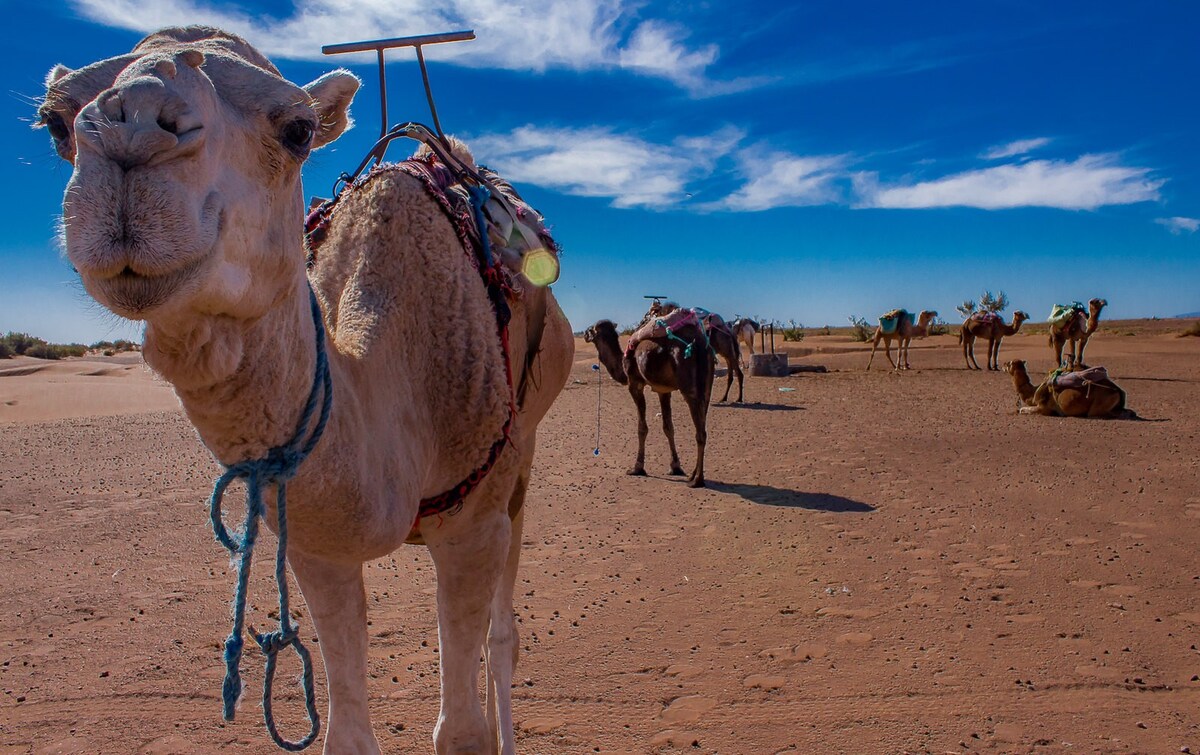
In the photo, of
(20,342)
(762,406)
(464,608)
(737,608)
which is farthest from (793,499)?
(20,342)

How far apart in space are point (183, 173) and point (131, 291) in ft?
0.68

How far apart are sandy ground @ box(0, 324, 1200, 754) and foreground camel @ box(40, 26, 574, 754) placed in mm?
1303

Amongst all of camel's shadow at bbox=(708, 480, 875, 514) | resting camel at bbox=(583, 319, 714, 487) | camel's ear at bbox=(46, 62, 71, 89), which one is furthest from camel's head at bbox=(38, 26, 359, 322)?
resting camel at bbox=(583, 319, 714, 487)

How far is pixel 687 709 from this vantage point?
3.87 meters

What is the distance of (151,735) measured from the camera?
11.9ft

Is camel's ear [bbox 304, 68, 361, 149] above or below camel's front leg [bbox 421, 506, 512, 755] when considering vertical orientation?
above

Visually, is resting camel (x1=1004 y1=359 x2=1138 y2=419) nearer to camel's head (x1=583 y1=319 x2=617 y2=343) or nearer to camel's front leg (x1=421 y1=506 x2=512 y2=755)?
camel's head (x1=583 y1=319 x2=617 y2=343)

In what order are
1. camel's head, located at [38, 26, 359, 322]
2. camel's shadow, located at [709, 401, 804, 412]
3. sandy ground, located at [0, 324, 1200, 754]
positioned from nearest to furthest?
1. camel's head, located at [38, 26, 359, 322]
2. sandy ground, located at [0, 324, 1200, 754]
3. camel's shadow, located at [709, 401, 804, 412]

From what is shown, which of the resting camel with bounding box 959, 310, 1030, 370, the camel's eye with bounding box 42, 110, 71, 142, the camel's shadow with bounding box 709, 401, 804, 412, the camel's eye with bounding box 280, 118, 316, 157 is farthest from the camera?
the resting camel with bounding box 959, 310, 1030, 370

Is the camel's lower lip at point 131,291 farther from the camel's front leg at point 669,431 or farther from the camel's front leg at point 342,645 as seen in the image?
the camel's front leg at point 669,431

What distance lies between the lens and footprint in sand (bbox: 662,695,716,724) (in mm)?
3779

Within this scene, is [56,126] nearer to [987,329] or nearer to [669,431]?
[669,431]

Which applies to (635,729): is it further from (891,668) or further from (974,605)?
(974,605)

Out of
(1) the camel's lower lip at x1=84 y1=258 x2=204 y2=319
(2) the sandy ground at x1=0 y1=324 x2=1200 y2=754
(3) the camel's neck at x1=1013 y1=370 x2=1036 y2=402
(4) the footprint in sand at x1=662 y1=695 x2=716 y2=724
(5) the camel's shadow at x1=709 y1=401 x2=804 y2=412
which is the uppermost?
(1) the camel's lower lip at x1=84 y1=258 x2=204 y2=319
